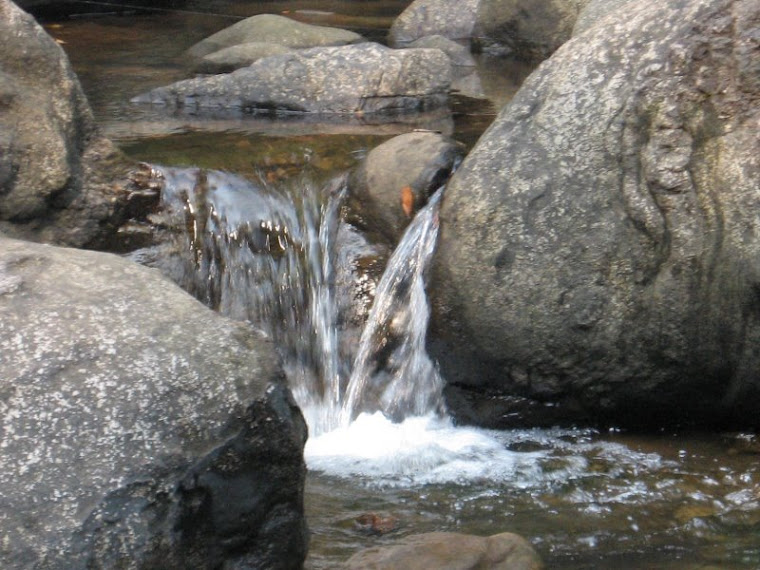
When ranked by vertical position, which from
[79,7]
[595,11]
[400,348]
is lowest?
[400,348]

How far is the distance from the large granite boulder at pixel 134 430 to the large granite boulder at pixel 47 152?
1.85 m

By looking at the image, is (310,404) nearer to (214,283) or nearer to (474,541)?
(214,283)

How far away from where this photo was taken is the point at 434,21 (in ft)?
34.4

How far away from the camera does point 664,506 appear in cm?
383

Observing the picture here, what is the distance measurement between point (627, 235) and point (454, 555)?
67.3 inches

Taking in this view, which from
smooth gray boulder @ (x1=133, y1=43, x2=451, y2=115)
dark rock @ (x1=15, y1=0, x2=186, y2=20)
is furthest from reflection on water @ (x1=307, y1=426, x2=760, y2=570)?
dark rock @ (x1=15, y1=0, x2=186, y2=20)

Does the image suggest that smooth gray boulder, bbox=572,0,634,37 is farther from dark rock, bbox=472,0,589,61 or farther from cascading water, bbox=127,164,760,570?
dark rock, bbox=472,0,589,61

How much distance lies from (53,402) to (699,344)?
2.61 m

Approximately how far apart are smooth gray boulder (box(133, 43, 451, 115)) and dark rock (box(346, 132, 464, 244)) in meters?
1.66

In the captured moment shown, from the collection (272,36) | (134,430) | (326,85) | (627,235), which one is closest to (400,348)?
(627,235)

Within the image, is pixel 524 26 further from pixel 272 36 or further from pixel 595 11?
pixel 595 11

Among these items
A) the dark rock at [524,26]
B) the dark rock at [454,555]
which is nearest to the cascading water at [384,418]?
the dark rock at [454,555]

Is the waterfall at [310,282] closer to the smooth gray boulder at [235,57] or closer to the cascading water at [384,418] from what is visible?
the cascading water at [384,418]

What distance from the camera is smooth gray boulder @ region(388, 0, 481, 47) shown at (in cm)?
1038
